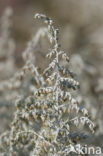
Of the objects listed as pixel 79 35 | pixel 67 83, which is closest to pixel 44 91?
pixel 67 83

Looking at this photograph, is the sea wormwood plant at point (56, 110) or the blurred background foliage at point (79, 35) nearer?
the sea wormwood plant at point (56, 110)

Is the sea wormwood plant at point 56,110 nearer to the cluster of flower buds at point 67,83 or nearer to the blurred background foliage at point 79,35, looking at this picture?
the cluster of flower buds at point 67,83

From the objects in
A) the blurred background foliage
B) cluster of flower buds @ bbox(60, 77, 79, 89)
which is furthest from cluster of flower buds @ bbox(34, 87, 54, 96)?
the blurred background foliage

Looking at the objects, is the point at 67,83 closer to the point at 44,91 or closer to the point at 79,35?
the point at 44,91

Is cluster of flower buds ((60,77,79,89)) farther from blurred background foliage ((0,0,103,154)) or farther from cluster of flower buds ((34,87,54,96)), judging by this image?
blurred background foliage ((0,0,103,154))

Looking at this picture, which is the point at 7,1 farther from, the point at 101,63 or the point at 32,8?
the point at 101,63

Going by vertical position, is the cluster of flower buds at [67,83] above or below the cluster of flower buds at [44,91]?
above

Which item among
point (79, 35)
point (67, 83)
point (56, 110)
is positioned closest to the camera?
point (67, 83)

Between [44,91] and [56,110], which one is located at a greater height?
[44,91]

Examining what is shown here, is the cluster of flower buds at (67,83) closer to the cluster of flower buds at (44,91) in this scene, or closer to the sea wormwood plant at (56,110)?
the sea wormwood plant at (56,110)

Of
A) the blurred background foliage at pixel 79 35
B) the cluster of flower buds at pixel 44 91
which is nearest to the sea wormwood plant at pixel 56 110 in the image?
the cluster of flower buds at pixel 44 91

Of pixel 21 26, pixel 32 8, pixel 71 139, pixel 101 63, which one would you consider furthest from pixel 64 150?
Result: pixel 32 8
